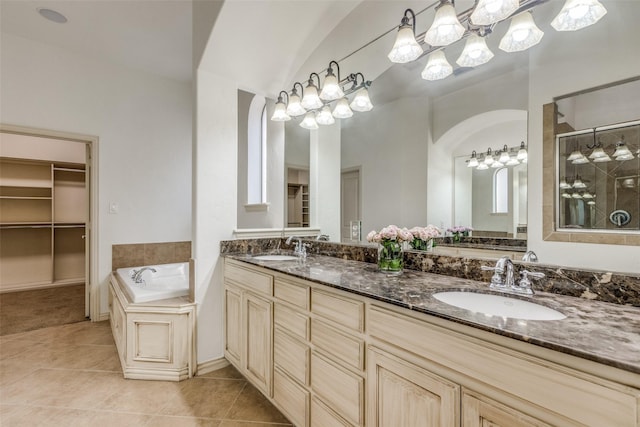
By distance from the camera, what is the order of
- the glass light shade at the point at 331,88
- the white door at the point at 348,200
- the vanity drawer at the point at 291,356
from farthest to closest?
the white door at the point at 348,200 < the glass light shade at the point at 331,88 < the vanity drawer at the point at 291,356

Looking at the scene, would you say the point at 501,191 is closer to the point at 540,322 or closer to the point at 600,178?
the point at 600,178

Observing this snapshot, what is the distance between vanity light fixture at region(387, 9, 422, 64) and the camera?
150cm

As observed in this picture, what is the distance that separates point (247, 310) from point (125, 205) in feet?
8.00

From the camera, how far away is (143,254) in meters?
3.55

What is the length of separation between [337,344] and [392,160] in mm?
1196

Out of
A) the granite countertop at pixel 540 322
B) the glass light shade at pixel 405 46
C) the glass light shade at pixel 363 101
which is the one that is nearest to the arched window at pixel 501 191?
the granite countertop at pixel 540 322

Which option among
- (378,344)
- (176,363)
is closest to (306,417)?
(378,344)

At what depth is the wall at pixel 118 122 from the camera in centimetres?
291

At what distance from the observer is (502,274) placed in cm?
127

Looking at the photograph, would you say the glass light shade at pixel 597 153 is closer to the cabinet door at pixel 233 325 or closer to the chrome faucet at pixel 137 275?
the cabinet door at pixel 233 325

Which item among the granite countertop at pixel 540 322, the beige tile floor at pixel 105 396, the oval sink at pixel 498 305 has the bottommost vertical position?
the beige tile floor at pixel 105 396

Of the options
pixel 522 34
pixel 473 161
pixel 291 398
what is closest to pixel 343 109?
pixel 473 161

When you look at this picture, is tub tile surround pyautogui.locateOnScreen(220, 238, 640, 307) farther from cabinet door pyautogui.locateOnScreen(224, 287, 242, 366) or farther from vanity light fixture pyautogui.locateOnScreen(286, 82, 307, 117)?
vanity light fixture pyautogui.locateOnScreen(286, 82, 307, 117)

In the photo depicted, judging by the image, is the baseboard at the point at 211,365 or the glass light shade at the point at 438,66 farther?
the baseboard at the point at 211,365
